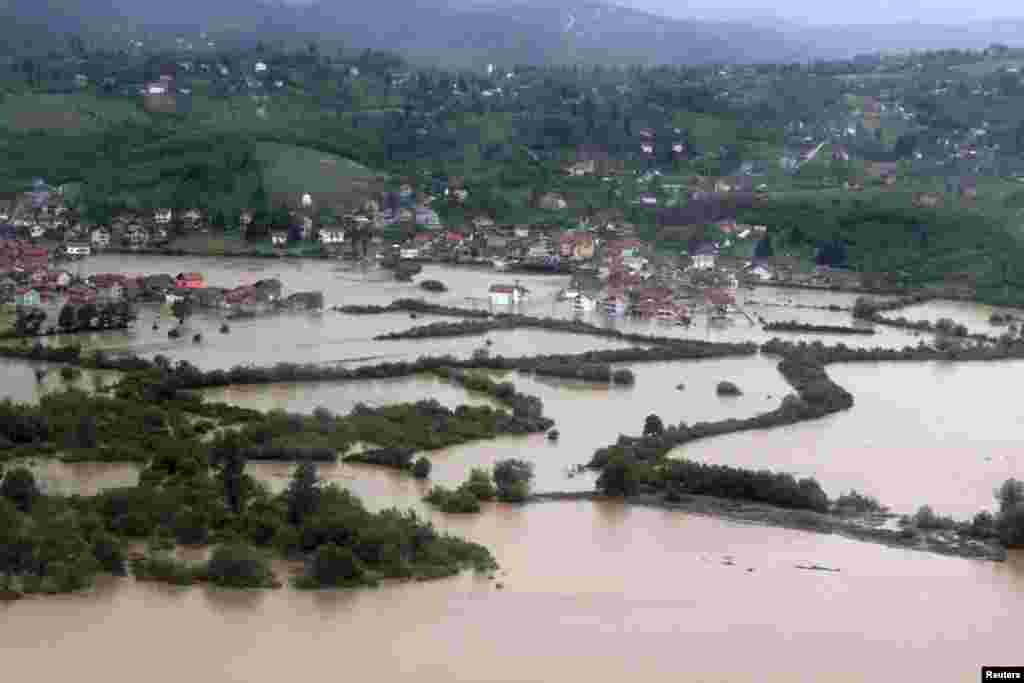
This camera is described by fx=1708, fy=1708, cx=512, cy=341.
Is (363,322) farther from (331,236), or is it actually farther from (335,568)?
(335,568)

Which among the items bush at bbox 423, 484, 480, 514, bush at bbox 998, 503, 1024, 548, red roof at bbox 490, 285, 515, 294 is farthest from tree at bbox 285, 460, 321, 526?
red roof at bbox 490, 285, 515, 294

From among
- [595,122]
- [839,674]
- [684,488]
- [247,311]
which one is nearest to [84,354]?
[247,311]

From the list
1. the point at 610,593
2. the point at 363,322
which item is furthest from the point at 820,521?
the point at 363,322

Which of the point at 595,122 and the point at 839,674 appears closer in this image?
the point at 839,674

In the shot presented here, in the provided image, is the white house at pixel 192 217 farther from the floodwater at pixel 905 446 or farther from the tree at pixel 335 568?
the tree at pixel 335 568

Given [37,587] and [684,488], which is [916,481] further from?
[37,587]

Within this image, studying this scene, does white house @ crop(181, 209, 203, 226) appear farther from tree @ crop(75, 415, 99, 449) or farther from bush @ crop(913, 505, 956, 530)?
bush @ crop(913, 505, 956, 530)

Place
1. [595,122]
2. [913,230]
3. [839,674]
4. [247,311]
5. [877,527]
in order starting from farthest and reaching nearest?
[595,122]
[913,230]
[247,311]
[877,527]
[839,674]
